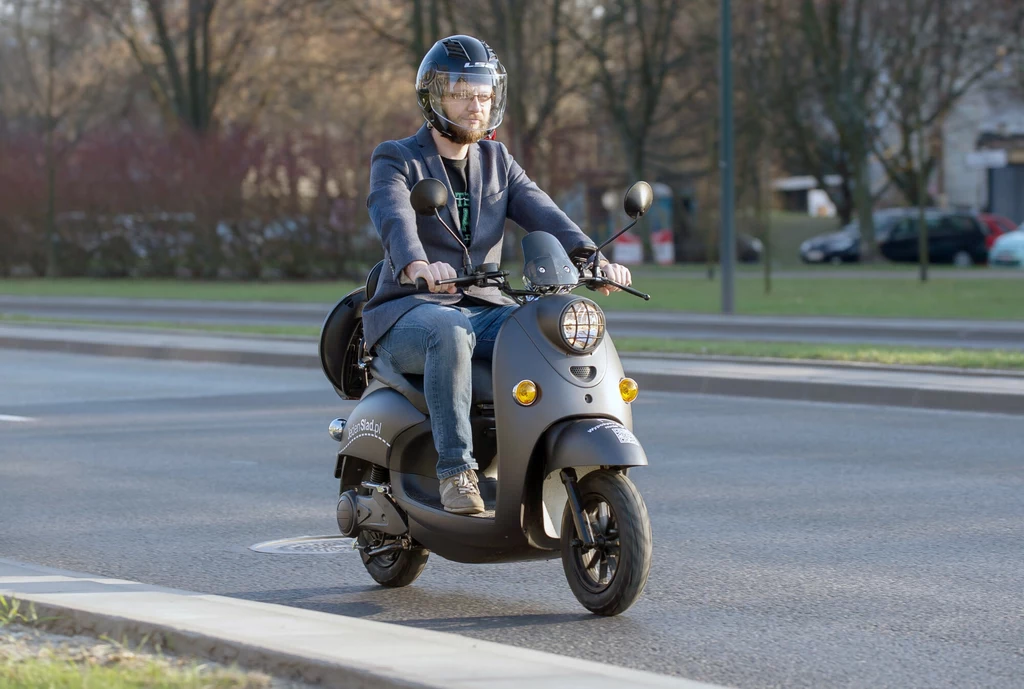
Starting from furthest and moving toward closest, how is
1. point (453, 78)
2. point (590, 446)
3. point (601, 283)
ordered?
point (453, 78), point (601, 283), point (590, 446)

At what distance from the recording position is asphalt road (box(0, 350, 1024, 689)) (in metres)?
5.07

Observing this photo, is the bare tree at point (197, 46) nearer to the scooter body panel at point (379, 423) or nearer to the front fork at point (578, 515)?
the scooter body panel at point (379, 423)

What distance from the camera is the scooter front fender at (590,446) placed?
5.03 metres

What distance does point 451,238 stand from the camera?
18.5ft

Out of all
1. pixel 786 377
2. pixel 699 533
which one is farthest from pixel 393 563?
pixel 786 377

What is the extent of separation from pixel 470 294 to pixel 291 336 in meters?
14.1

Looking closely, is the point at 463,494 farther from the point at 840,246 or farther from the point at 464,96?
the point at 840,246

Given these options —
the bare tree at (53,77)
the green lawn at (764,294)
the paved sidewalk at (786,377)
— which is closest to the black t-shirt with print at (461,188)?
the paved sidewalk at (786,377)

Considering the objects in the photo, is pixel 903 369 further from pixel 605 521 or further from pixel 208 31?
pixel 208 31

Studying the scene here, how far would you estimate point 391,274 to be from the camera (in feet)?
18.5

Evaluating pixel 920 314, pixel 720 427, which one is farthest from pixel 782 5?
pixel 720 427

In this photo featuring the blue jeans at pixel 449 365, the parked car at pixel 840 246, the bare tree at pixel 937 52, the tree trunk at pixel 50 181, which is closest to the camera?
the blue jeans at pixel 449 365

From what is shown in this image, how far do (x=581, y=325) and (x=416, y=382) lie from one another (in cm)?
72

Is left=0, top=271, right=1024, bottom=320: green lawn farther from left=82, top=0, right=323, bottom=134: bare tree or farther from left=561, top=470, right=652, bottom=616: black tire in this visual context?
left=561, top=470, right=652, bottom=616: black tire
